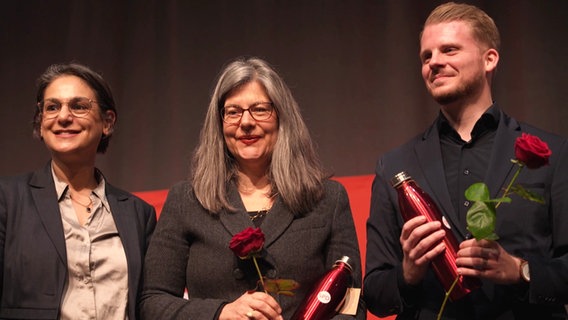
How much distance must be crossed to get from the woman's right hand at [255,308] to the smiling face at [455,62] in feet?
2.79

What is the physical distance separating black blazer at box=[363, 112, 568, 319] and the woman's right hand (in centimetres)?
38

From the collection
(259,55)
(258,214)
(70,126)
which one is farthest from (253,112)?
(259,55)

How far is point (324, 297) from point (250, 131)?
628 millimetres

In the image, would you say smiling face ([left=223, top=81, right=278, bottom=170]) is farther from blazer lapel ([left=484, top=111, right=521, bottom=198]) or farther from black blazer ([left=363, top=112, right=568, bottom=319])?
blazer lapel ([left=484, top=111, right=521, bottom=198])

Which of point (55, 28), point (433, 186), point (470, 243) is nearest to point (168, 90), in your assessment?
point (55, 28)

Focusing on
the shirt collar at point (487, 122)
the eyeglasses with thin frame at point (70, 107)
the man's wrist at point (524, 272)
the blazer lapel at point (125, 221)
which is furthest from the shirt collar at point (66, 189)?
the man's wrist at point (524, 272)

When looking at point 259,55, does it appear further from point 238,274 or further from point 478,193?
point 478,193

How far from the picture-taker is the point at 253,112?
7.81ft

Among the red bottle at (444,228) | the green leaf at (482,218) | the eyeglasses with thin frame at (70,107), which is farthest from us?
the eyeglasses with thin frame at (70,107)

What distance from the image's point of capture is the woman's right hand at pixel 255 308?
199 cm

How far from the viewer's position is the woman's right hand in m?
1.99

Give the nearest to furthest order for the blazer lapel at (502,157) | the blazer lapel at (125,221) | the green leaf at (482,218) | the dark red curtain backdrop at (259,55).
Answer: the green leaf at (482,218) < the blazer lapel at (502,157) < the blazer lapel at (125,221) < the dark red curtain backdrop at (259,55)

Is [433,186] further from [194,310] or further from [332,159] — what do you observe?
[332,159]

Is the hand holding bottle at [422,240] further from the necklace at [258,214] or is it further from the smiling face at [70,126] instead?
the smiling face at [70,126]
